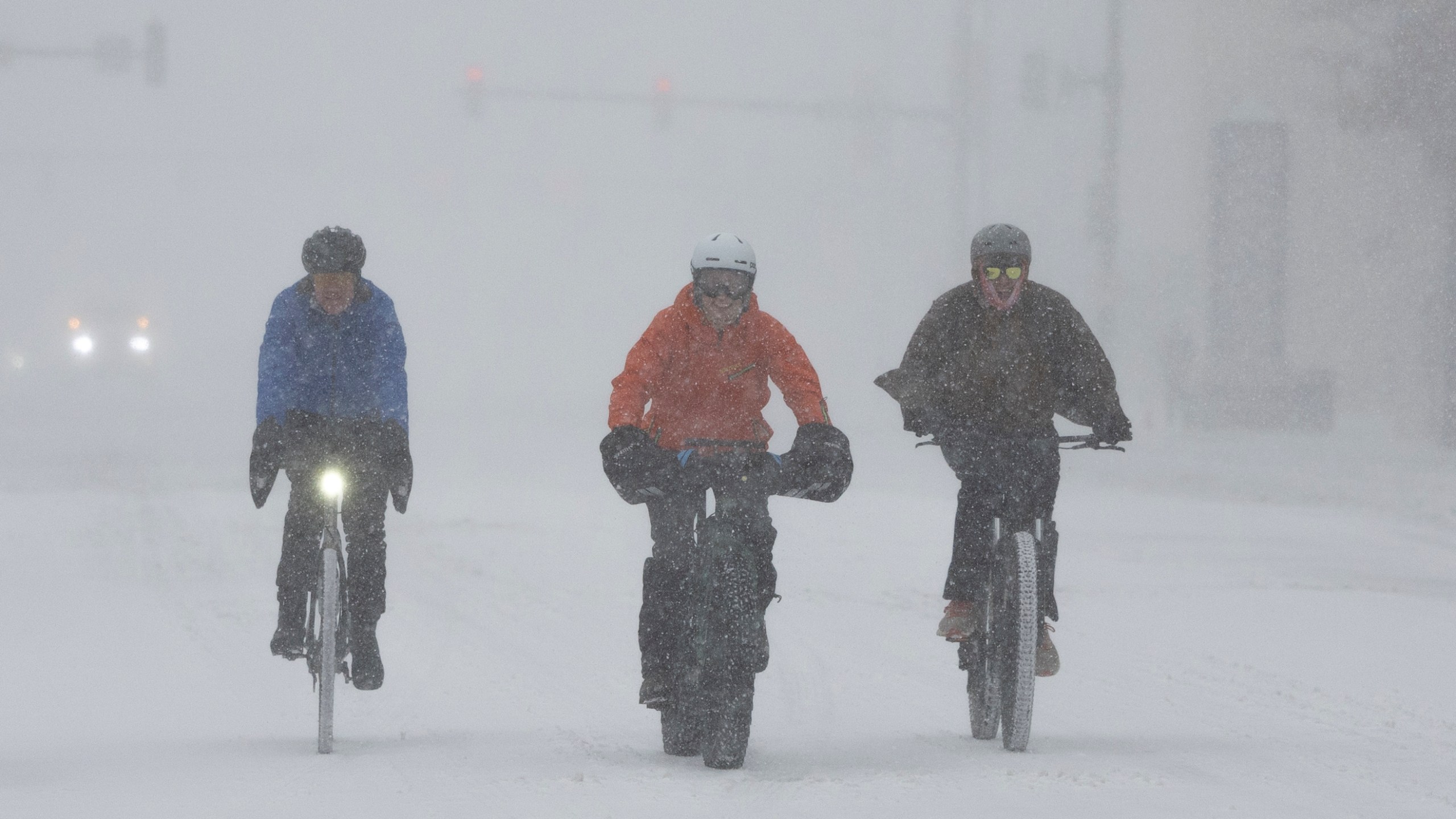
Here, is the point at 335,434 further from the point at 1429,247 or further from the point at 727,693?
the point at 1429,247

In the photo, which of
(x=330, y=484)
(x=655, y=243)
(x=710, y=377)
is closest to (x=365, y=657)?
(x=330, y=484)

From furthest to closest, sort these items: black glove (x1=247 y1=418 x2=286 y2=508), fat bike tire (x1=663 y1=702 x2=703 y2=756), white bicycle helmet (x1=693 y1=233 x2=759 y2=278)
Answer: black glove (x1=247 y1=418 x2=286 y2=508) < fat bike tire (x1=663 y1=702 x2=703 y2=756) < white bicycle helmet (x1=693 y1=233 x2=759 y2=278)

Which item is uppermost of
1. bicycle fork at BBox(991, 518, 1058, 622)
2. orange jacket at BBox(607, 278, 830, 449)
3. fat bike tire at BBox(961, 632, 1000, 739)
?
orange jacket at BBox(607, 278, 830, 449)

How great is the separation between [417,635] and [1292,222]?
26988 mm

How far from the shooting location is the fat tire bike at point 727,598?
18.0 feet

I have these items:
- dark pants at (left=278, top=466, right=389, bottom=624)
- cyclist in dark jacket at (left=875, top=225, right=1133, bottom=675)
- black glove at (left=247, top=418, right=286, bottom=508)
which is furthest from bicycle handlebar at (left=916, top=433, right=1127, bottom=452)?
black glove at (left=247, top=418, right=286, bottom=508)

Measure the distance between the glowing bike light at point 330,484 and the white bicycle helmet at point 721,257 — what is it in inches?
60.0

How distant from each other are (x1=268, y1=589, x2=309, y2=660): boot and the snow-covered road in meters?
0.33

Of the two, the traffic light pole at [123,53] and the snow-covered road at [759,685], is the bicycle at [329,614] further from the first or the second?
the traffic light pole at [123,53]

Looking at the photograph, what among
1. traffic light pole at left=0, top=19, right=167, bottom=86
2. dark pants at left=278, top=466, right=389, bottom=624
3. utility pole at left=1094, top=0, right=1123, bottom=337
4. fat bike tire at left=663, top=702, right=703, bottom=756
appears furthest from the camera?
traffic light pole at left=0, top=19, right=167, bottom=86

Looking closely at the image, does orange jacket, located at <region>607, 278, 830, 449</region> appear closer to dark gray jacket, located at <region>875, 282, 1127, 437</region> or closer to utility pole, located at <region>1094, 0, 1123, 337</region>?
dark gray jacket, located at <region>875, 282, 1127, 437</region>

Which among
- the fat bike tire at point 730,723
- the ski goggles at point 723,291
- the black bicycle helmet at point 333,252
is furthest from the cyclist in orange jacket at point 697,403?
the black bicycle helmet at point 333,252

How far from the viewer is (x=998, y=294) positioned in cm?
639

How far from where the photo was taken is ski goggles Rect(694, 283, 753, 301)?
18.7 ft
